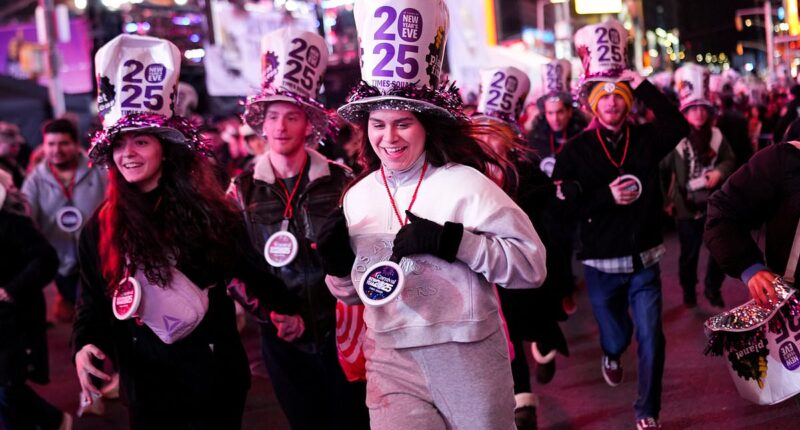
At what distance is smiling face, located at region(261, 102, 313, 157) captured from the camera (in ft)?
17.4

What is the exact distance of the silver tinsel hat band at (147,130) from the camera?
4.29m

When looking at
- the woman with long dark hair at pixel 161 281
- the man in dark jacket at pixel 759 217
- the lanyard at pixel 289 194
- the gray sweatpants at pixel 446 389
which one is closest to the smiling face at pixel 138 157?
the woman with long dark hair at pixel 161 281

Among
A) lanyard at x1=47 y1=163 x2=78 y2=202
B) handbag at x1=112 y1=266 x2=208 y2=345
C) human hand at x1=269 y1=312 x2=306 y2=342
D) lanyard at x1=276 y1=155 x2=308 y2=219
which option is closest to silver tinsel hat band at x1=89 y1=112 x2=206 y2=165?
handbag at x1=112 y1=266 x2=208 y2=345

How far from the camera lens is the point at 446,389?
3.45 metres

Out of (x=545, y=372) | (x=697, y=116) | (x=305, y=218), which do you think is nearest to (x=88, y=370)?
(x=305, y=218)

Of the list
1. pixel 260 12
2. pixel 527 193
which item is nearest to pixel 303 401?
pixel 527 193

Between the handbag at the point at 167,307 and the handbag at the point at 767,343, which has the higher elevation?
the handbag at the point at 167,307

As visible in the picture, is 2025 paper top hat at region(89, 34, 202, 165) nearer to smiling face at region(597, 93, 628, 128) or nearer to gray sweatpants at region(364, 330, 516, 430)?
gray sweatpants at region(364, 330, 516, 430)

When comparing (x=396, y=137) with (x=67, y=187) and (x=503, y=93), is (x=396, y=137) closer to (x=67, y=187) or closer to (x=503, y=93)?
(x=503, y=93)

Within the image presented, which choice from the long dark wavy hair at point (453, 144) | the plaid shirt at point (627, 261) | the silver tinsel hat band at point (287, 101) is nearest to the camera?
the long dark wavy hair at point (453, 144)

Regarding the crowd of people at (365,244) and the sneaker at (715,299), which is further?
the sneaker at (715,299)

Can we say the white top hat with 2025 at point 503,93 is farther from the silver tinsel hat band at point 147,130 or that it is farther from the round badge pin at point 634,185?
the silver tinsel hat band at point 147,130

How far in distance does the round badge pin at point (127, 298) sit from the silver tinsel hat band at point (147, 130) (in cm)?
65

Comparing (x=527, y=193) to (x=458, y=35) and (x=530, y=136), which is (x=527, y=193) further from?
(x=458, y=35)
